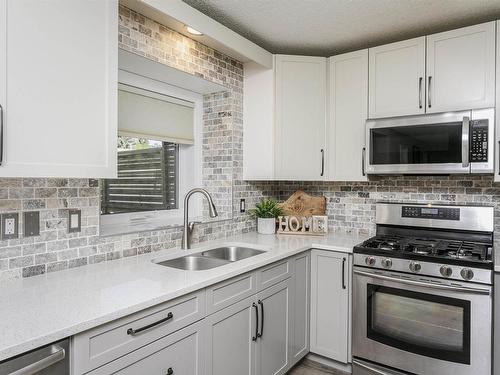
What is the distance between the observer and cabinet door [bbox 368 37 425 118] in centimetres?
239

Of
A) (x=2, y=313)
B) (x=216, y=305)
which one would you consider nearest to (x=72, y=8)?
(x=2, y=313)

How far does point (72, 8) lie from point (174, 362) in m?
1.51

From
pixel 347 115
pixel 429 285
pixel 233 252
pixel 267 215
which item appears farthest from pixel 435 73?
pixel 233 252

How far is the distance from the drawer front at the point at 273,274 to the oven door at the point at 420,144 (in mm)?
966

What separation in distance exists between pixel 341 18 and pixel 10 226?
2250mm

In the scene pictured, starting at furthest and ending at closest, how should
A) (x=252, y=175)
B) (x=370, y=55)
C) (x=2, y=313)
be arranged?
(x=252, y=175) → (x=370, y=55) → (x=2, y=313)

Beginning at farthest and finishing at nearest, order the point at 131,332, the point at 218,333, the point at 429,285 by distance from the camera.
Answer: the point at 429,285 → the point at 218,333 → the point at 131,332

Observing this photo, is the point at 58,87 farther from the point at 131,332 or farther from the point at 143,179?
the point at 143,179

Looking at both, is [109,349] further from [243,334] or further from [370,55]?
[370,55]

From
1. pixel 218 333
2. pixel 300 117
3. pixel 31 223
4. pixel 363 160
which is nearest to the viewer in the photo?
pixel 31 223

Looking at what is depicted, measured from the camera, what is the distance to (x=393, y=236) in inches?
104

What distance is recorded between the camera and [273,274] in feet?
6.85

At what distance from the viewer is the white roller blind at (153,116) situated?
2.24 metres

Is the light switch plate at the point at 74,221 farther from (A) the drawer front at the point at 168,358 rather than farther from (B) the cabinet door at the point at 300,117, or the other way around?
(B) the cabinet door at the point at 300,117
